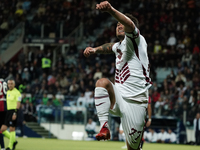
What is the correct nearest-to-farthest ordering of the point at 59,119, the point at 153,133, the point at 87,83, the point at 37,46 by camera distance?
1. the point at 153,133
2. the point at 59,119
3. the point at 87,83
4. the point at 37,46

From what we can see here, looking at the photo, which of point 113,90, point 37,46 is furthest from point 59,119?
point 113,90

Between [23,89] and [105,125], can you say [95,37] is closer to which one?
[23,89]

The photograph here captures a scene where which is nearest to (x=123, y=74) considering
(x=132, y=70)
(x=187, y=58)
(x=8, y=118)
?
(x=132, y=70)

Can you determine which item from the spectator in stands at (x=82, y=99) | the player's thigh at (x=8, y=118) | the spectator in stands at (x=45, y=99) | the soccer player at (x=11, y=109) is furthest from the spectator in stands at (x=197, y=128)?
the player's thigh at (x=8, y=118)

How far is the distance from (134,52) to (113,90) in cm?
61

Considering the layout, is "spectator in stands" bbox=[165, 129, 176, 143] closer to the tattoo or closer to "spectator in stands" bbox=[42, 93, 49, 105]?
"spectator in stands" bbox=[42, 93, 49, 105]

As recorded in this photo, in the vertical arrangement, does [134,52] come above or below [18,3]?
below

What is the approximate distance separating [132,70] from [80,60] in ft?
59.7

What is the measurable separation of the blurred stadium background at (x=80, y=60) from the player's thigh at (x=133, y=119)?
1250 cm

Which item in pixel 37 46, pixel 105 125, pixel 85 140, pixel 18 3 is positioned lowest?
pixel 85 140

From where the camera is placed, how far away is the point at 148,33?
75.6 ft

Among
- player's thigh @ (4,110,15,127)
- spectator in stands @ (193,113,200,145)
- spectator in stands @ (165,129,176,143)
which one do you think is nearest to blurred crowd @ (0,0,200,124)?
spectator in stands @ (193,113,200,145)

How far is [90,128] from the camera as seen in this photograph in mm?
19359

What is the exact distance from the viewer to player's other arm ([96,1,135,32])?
16.5ft
